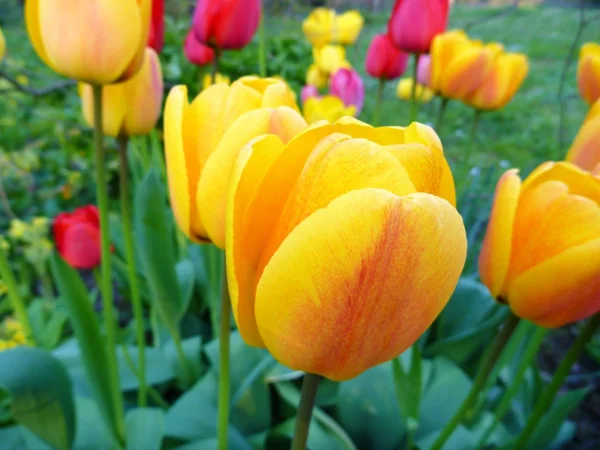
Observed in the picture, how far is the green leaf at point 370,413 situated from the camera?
2.77 ft

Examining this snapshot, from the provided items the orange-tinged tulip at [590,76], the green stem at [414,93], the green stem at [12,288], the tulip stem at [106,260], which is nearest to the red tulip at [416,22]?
the green stem at [414,93]

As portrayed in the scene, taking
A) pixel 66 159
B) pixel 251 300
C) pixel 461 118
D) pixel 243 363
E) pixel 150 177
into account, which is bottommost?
pixel 461 118

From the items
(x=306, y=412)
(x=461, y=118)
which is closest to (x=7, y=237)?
(x=306, y=412)

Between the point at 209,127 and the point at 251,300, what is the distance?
0.54 feet

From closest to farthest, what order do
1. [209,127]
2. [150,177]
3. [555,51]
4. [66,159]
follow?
1. [209,127]
2. [150,177]
3. [66,159]
4. [555,51]

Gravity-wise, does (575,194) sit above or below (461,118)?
above

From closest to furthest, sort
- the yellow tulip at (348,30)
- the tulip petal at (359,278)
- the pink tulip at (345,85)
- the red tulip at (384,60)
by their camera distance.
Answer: the tulip petal at (359,278) → the red tulip at (384,60) → the pink tulip at (345,85) → the yellow tulip at (348,30)

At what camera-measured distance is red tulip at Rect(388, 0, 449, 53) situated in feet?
3.10

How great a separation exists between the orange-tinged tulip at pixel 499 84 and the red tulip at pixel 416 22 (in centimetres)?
14

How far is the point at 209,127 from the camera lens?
1.46ft

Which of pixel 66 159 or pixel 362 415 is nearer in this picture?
pixel 362 415

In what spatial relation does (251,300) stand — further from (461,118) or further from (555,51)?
(555,51)

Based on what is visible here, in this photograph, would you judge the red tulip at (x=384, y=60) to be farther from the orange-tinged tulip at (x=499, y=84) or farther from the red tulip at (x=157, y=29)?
the red tulip at (x=157, y=29)

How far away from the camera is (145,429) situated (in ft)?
2.36
